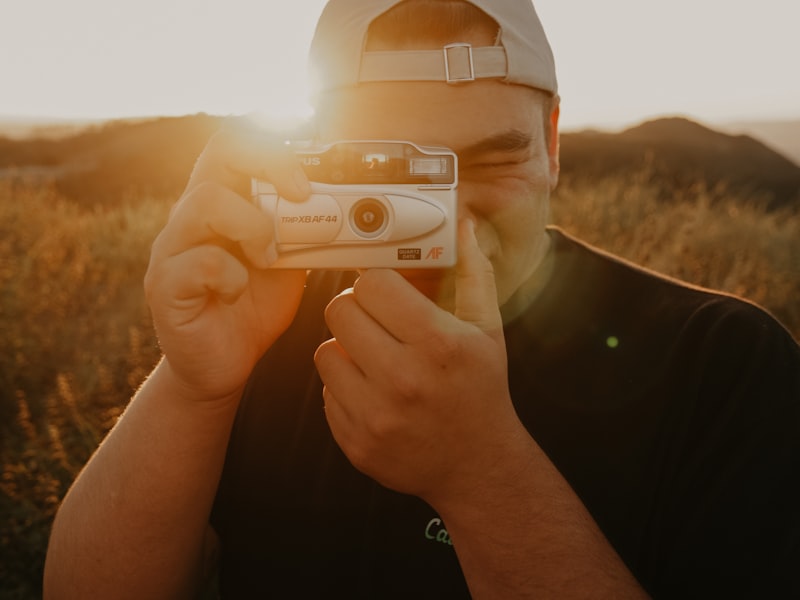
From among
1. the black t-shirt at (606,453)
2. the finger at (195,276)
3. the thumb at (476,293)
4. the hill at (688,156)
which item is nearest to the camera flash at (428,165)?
the thumb at (476,293)

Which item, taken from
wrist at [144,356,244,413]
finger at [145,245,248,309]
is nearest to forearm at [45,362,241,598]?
wrist at [144,356,244,413]

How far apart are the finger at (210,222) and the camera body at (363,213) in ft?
0.24

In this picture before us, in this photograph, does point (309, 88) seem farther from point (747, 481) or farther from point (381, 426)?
point (747, 481)

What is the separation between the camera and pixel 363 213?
4.69 feet

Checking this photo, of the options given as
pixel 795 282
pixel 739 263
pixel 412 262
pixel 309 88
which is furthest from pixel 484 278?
pixel 795 282

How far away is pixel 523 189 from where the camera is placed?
1831 mm

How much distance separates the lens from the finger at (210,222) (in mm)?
1327

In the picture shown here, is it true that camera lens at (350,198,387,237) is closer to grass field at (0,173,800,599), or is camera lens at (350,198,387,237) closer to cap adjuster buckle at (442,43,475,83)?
cap adjuster buckle at (442,43,475,83)

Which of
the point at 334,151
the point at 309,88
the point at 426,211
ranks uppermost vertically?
the point at 309,88

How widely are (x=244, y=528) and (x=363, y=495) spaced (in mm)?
383

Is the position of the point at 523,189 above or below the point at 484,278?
above

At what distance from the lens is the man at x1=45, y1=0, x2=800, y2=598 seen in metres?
1.19

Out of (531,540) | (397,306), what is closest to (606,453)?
(531,540)

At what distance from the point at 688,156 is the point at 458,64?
21557mm
